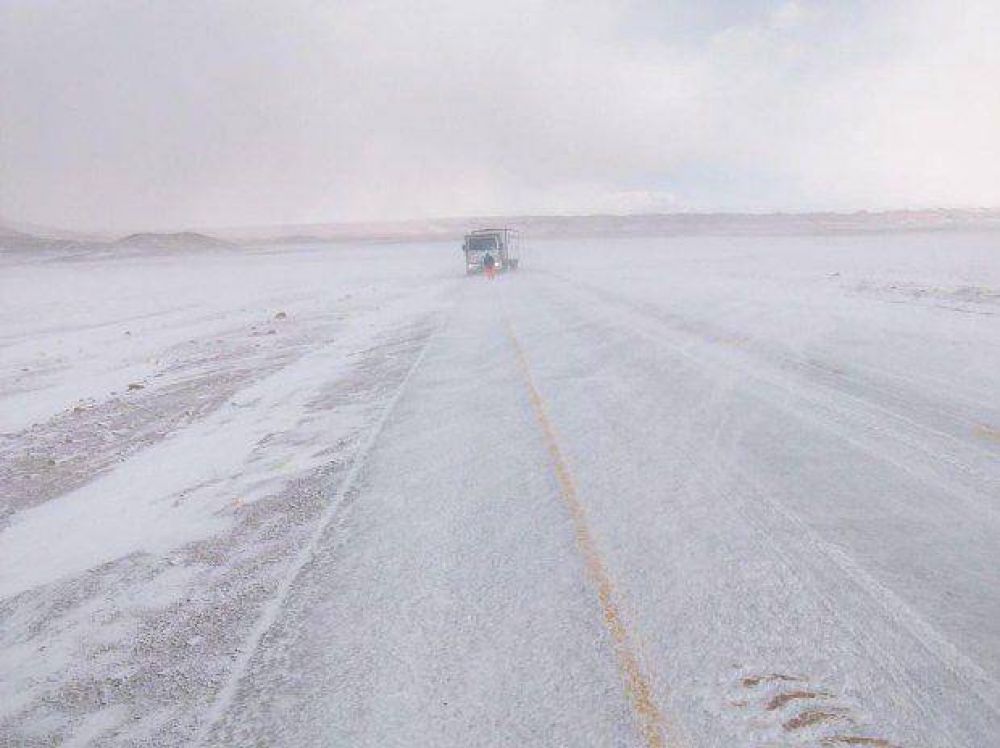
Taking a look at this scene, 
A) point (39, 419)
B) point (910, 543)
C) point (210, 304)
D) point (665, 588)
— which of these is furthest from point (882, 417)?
point (210, 304)

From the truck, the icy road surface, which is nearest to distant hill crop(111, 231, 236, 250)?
the truck

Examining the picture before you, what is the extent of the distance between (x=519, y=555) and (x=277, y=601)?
2124 mm

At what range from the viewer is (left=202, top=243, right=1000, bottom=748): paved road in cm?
407

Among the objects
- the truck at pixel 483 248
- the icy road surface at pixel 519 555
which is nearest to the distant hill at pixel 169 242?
the truck at pixel 483 248

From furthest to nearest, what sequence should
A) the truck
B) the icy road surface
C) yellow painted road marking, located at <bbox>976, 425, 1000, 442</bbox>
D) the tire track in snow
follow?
1. the truck
2. yellow painted road marking, located at <bbox>976, 425, 1000, 442</bbox>
3. the tire track in snow
4. the icy road surface

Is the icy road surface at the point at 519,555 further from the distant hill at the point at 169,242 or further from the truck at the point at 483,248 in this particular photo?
the distant hill at the point at 169,242

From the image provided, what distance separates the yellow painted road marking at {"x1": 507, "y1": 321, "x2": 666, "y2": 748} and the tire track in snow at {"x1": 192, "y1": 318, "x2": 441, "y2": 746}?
2.56m

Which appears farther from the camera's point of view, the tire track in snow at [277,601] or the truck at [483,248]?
the truck at [483,248]

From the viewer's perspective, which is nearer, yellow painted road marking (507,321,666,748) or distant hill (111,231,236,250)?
yellow painted road marking (507,321,666,748)

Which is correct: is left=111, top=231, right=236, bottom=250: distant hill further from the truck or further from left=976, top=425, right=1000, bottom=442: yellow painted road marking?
left=976, top=425, right=1000, bottom=442: yellow painted road marking

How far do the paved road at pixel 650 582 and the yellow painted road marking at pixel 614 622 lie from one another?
2 centimetres

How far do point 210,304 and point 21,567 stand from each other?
3233cm

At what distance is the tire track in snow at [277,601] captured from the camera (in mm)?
4336

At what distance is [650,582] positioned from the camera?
5.46 metres
